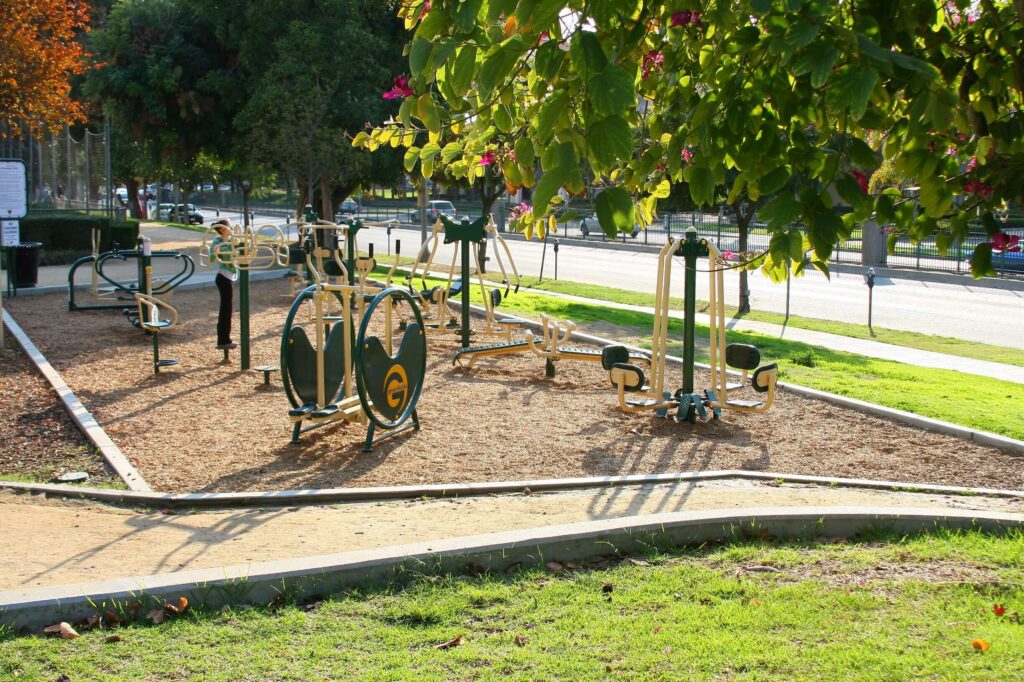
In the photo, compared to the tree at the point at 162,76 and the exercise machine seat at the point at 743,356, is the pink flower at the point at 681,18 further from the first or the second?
the tree at the point at 162,76

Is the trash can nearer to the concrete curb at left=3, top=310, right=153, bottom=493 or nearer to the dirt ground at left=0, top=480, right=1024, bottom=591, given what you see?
the concrete curb at left=3, top=310, right=153, bottom=493

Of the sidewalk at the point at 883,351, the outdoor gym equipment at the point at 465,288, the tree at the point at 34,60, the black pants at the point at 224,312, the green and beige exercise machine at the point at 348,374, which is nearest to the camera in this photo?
the green and beige exercise machine at the point at 348,374

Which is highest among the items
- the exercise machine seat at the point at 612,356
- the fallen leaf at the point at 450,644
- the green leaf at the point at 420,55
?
the green leaf at the point at 420,55

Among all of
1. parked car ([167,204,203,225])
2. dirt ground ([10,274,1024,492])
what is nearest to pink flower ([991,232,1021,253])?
dirt ground ([10,274,1024,492])

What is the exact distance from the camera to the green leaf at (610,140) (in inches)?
102

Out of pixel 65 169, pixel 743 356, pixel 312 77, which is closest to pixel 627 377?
pixel 743 356

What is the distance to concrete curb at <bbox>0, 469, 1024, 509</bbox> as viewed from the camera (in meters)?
6.75

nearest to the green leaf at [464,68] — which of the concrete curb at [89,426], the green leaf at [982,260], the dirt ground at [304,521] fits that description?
the green leaf at [982,260]

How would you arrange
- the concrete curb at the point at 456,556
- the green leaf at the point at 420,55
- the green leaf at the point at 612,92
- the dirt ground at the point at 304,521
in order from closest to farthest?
the green leaf at the point at 612,92
the green leaf at the point at 420,55
the concrete curb at the point at 456,556
the dirt ground at the point at 304,521

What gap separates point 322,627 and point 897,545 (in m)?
2.97

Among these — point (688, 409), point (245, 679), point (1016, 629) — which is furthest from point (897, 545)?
point (688, 409)

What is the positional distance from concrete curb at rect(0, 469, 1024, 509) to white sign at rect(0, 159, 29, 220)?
25.6 feet

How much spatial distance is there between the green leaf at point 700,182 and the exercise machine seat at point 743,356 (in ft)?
20.7

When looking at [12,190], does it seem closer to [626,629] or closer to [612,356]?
[612,356]
